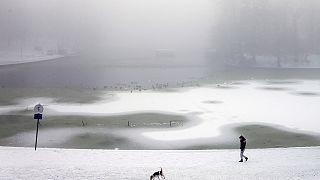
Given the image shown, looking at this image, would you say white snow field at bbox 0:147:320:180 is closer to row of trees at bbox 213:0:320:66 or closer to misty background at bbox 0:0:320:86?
misty background at bbox 0:0:320:86

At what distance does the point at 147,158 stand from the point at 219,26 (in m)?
97.1

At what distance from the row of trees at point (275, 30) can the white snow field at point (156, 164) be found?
8473 centimetres

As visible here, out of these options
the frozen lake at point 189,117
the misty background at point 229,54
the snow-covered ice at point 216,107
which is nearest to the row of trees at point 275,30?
the misty background at point 229,54

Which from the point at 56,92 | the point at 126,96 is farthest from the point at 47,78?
the point at 126,96

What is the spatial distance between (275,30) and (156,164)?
90.7 m

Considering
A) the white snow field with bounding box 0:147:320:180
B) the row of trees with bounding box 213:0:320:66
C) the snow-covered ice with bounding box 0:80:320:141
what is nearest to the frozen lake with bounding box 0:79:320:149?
the snow-covered ice with bounding box 0:80:320:141

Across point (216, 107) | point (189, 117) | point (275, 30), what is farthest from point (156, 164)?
point (275, 30)

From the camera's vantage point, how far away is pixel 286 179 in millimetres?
18672

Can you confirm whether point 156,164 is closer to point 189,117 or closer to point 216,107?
point 189,117

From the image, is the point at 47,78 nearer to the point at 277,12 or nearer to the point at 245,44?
the point at 245,44

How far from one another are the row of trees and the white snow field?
8473cm

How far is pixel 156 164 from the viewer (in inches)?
828

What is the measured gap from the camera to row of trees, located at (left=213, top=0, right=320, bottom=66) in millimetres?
104875

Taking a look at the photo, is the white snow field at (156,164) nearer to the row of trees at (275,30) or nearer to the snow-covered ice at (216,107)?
the snow-covered ice at (216,107)
